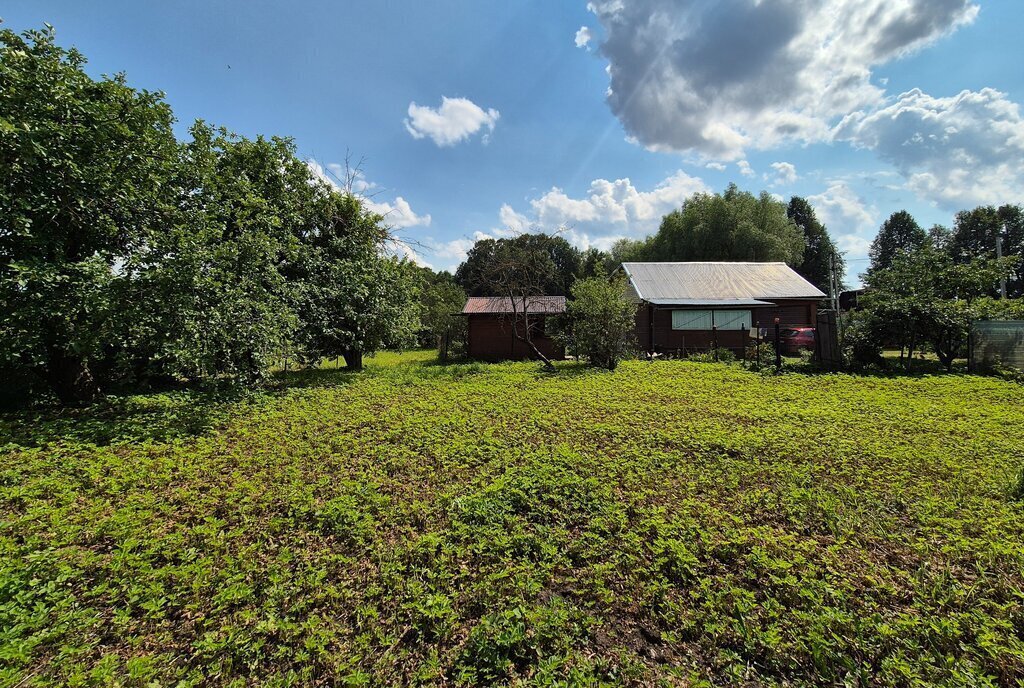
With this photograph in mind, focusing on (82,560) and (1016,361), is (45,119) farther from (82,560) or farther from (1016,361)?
(1016,361)

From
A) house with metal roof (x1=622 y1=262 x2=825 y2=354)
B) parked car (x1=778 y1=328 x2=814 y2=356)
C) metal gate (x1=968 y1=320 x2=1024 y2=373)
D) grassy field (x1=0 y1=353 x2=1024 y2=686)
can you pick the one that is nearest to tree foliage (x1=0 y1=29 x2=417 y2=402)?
grassy field (x1=0 y1=353 x2=1024 y2=686)

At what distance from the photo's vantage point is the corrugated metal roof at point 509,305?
13.6 m

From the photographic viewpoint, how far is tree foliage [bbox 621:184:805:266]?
27828 millimetres

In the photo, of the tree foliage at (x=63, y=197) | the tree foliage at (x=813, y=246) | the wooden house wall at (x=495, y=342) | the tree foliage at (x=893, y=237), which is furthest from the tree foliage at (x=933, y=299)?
the tree foliage at (x=893, y=237)

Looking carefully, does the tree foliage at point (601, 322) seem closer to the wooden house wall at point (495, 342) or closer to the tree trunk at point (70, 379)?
the wooden house wall at point (495, 342)

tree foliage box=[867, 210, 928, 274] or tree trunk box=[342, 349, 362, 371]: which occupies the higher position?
tree foliage box=[867, 210, 928, 274]

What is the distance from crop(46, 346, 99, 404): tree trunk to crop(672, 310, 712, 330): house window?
17128 mm

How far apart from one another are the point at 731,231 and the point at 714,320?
16681 millimetres

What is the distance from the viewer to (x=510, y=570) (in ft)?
9.01

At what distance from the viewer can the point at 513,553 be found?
2.94 metres

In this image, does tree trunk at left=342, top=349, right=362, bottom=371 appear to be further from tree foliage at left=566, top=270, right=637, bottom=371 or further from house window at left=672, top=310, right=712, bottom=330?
house window at left=672, top=310, right=712, bottom=330

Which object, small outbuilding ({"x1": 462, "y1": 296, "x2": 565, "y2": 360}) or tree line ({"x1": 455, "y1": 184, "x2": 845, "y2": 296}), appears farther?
tree line ({"x1": 455, "y1": 184, "x2": 845, "y2": 296})

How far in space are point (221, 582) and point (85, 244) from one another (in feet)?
21.7

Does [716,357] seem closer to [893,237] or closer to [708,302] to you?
[708,302]
